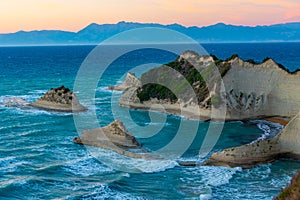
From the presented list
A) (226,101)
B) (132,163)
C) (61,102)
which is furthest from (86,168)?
(61,102)

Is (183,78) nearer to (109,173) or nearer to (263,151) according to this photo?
(263,151)

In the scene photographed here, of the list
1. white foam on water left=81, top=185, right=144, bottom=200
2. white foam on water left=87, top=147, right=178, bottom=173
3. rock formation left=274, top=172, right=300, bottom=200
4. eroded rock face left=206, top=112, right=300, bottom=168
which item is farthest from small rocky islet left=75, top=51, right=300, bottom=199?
rock formation left=274, top=172, right=300, bottom=200

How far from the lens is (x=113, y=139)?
142 ft

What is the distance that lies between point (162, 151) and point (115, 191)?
11.1 m

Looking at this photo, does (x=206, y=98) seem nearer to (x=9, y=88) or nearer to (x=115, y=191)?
(x=115, y=191)

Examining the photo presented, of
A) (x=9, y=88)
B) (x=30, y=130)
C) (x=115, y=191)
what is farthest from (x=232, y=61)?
(x=9, y=88)

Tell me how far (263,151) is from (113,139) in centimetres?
1386

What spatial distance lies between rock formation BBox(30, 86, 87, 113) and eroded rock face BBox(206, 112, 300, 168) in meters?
27.8

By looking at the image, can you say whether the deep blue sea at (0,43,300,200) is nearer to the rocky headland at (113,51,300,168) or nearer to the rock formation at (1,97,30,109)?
the rocky headland at (113,51,300,168)

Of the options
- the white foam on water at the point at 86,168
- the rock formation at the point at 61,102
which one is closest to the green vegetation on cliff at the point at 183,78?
the rock formation at the point at 61,102

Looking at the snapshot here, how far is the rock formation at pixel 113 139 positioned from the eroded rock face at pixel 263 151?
23.6ft

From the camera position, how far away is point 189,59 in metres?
70.8

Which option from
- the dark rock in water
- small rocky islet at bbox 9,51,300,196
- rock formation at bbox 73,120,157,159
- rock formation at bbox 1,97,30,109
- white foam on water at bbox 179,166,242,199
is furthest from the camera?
rock formation at bbox 1,97,30,109

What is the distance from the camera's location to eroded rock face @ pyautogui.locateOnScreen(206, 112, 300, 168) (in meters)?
37.2
